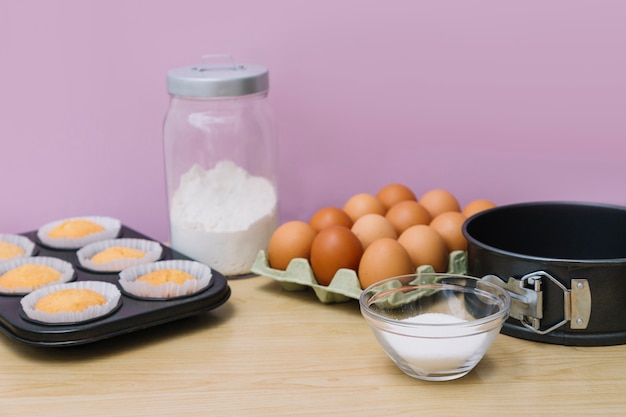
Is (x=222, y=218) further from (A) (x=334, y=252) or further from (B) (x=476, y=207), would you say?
(B) (x=476, y=207)

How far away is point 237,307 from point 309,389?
30 cm

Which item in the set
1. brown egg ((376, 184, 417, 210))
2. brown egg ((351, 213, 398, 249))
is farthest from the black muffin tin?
brown egg ((376, 184, 417, 210))

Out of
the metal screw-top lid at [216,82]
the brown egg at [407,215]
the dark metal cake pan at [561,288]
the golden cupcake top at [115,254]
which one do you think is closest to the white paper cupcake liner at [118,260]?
the golden cupcake top at [115,254]

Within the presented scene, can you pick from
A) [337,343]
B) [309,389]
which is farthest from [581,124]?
[309,389]

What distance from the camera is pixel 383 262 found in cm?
121

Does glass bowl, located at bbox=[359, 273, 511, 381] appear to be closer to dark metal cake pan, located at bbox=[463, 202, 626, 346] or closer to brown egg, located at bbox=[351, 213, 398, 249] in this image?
dark metal cake pan, located at bbox=[463, 202, 626, 346]

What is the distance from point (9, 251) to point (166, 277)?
31 cm

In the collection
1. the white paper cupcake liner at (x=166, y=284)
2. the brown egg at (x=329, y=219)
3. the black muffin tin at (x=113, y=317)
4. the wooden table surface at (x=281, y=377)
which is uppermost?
the brown egg at (x=329, y=219)

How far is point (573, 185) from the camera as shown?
1565mm

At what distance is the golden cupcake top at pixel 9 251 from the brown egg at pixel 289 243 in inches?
16.2

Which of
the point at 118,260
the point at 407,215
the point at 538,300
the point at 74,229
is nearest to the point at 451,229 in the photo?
the point at 407,215

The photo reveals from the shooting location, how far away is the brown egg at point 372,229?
51.8 inches

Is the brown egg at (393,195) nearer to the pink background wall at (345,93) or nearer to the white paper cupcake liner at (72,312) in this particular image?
the pink background wall at (345,93)

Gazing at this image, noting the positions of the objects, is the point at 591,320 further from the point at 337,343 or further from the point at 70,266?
the point at 70,266
